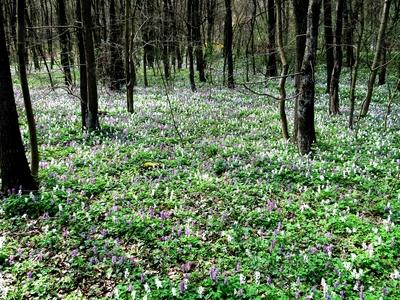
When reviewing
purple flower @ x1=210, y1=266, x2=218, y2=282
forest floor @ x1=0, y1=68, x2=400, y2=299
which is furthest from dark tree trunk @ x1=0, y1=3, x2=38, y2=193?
purple flower @ x1=210, y1=266, x2=218, y2=282

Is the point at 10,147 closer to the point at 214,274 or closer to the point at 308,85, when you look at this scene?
the point at 214,274

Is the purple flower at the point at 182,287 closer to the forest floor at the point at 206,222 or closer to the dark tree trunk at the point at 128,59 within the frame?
the forest floor at the point at 206,222

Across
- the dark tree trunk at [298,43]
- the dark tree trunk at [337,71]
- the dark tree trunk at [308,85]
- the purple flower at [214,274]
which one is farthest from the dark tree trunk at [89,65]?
the dark tree trunk at [337,71]

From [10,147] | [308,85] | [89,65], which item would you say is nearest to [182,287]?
[10,147]

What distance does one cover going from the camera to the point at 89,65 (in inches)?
548

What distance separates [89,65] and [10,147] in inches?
258

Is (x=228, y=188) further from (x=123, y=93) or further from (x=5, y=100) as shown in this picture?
(x=123, y=93)

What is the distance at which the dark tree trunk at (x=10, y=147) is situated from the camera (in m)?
7.94

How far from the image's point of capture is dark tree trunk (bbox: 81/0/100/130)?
1356 cm

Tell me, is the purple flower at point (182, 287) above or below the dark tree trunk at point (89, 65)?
below

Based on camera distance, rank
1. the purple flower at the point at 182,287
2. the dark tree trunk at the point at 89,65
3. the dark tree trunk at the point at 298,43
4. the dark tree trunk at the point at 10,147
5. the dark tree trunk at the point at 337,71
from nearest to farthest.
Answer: the purple flower at the point at 182,287 < the dark tree trunk at the point at 10,147 < the dark tree trunk at the point at 298,43 < the dark tree trunk at the point at 89,65 < the dark tree trunk at the point at 337,71

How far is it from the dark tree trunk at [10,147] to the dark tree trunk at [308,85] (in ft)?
26.0

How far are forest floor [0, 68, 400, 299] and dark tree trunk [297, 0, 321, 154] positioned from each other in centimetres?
55

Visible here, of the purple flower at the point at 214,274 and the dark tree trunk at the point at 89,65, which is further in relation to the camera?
the dark tree trunk at the point at 89,65
